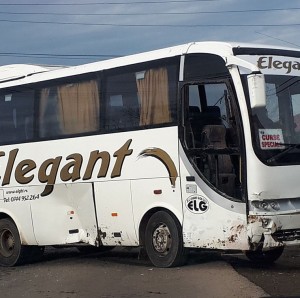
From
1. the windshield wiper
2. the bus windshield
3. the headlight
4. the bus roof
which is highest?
the bus roof

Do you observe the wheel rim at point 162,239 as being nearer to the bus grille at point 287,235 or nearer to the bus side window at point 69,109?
the bus grille at point 287,235

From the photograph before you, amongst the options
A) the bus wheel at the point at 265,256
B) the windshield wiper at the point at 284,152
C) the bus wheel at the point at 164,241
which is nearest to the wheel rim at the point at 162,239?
the bus wheel at the point at 164,241

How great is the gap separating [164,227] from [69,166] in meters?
2.45

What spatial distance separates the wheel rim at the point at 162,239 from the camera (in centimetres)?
1103

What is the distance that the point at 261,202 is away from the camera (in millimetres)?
9859

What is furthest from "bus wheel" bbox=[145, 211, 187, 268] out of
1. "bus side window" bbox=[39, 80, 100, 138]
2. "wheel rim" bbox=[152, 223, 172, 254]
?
"bus side window" bbox=[39, 80, 100, 138]

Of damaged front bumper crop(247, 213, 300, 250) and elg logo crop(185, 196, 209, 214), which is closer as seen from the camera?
damaged front bumper crop(247, 213, 300, 250)

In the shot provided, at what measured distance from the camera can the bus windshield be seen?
9.97 metres

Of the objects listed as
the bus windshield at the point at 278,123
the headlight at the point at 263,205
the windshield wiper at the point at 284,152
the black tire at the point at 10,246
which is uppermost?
the bus windshield at the point at 278,123

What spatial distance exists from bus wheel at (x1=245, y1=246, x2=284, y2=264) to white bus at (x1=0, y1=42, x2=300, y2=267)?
0.07 ft

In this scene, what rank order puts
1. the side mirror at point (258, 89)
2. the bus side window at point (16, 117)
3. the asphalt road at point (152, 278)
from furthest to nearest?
the bus side window at point (16, 117) → the side mirror at point (258, 89) → the asphalt road at point (152, 278)

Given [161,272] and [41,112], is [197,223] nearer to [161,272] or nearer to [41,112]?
[161,272]

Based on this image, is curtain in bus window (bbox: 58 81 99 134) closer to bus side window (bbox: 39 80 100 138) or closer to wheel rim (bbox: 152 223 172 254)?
bus side window (bbox: 39 80 100 138)

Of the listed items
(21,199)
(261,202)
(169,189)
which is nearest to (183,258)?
(169,189)
